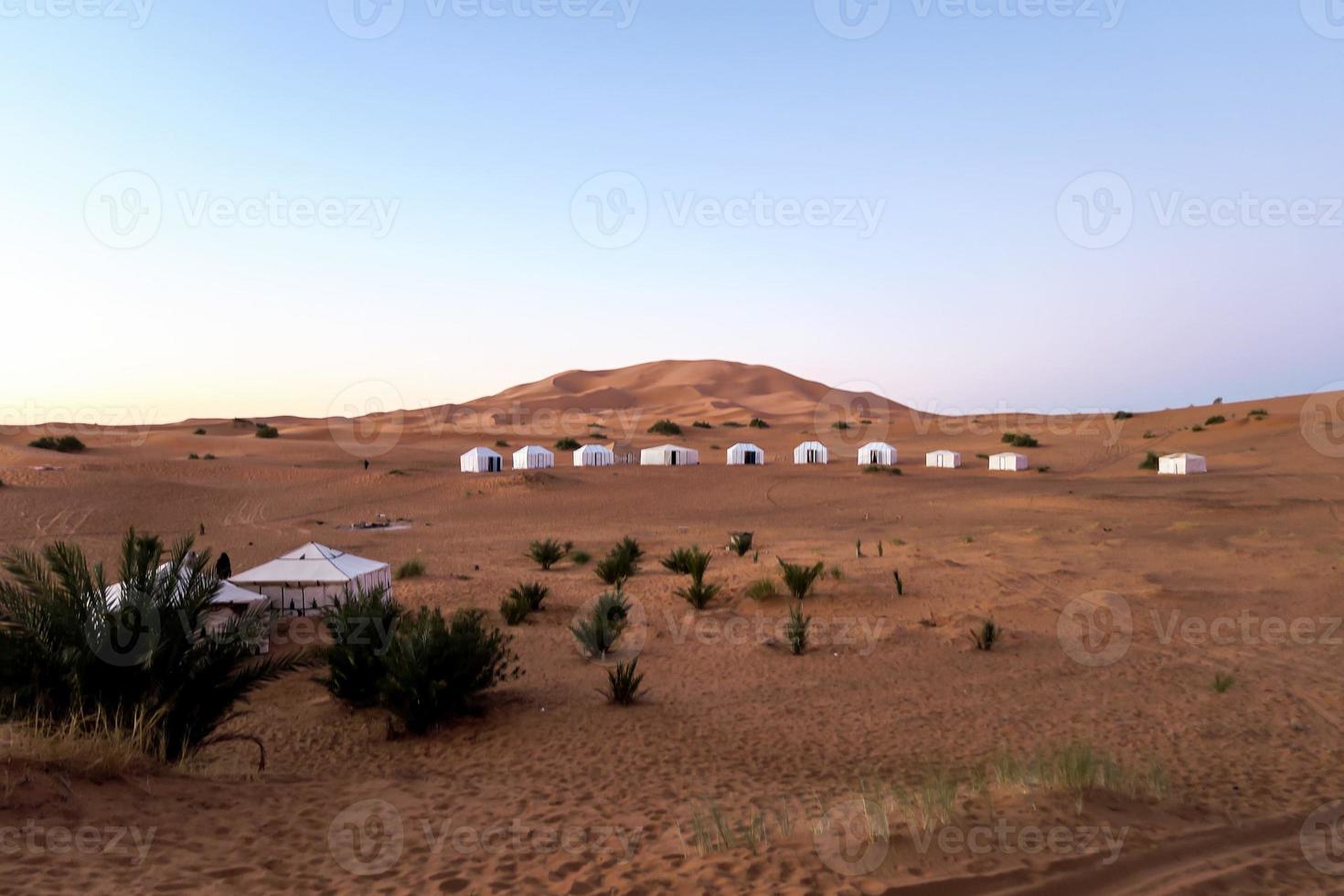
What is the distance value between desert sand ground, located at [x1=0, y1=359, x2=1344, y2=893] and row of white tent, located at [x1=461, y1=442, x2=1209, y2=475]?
1664 cm

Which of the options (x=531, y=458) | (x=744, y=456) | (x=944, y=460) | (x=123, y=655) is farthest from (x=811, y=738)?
(x=944, y=460)

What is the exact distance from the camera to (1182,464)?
1599 inches

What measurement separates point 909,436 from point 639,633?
57.9 meters

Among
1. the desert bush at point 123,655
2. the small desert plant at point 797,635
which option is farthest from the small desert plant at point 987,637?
the desert bush at point 123,655

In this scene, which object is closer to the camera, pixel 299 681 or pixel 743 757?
pixel 743 757

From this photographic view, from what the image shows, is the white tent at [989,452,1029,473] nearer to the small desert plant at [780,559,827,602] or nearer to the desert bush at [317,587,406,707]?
the small desert plant at [780,559,827,602]

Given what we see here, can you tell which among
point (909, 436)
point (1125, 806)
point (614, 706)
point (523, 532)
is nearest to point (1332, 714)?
point (1125, 806)

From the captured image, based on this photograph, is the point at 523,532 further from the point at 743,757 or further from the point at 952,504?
the point at 743,757

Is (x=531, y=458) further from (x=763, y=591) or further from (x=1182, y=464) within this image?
(x=1182, y=464)

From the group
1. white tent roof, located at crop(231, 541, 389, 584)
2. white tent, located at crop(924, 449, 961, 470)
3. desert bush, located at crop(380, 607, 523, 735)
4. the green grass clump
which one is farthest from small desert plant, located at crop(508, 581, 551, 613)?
white tent, located at crop(924, 449, 961, 470)

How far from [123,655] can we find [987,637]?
10858 mm

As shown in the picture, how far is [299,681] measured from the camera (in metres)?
11.6

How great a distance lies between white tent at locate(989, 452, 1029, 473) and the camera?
149ft

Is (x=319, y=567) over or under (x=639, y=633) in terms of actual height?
over
